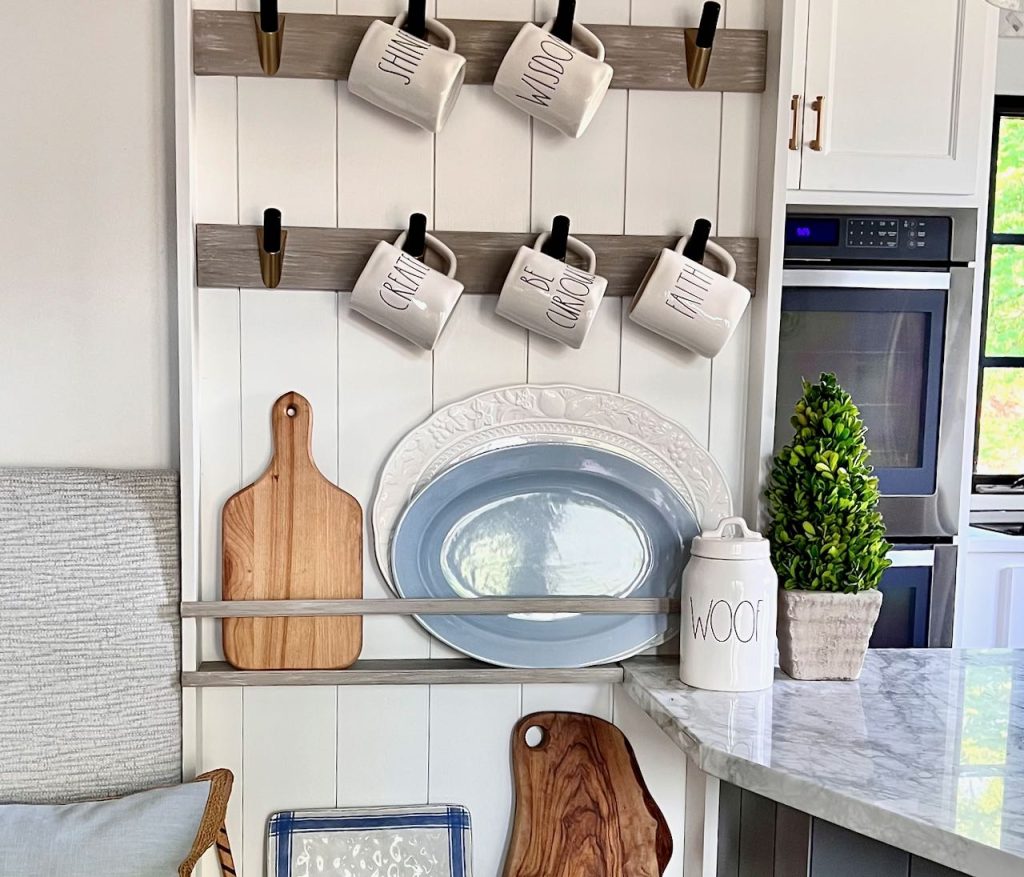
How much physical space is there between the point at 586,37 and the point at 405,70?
24 cm

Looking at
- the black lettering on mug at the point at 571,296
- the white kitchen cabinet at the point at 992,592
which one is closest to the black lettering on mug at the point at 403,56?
the black lettering on mug at the point at 571,296

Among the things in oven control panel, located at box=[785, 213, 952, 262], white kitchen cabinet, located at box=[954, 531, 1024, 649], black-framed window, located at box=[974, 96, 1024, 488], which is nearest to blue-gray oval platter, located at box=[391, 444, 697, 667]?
oven control panel, located at box=[785, 213, 952, 262]

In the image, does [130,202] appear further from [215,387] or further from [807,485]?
[807,485]

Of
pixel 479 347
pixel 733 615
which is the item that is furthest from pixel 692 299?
pixel 733 615

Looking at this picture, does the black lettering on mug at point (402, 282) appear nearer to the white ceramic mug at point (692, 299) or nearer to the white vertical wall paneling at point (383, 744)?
the white ceramic mug at point (692, 299)

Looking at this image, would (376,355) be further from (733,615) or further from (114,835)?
(114,835)

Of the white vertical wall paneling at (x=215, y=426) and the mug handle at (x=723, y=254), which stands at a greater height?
the mug handle at (x=723, y=254)

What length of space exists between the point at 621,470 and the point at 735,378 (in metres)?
0.21

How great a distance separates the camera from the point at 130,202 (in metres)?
1.34

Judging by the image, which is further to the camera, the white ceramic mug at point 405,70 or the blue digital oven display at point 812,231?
the blue digital oven display at point 812,231

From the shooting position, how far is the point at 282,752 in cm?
139

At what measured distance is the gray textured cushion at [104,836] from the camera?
123 centimetres

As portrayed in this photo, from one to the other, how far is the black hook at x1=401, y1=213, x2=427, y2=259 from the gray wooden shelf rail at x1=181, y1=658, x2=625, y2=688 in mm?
540

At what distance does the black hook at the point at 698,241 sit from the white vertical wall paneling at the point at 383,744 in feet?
2.23
